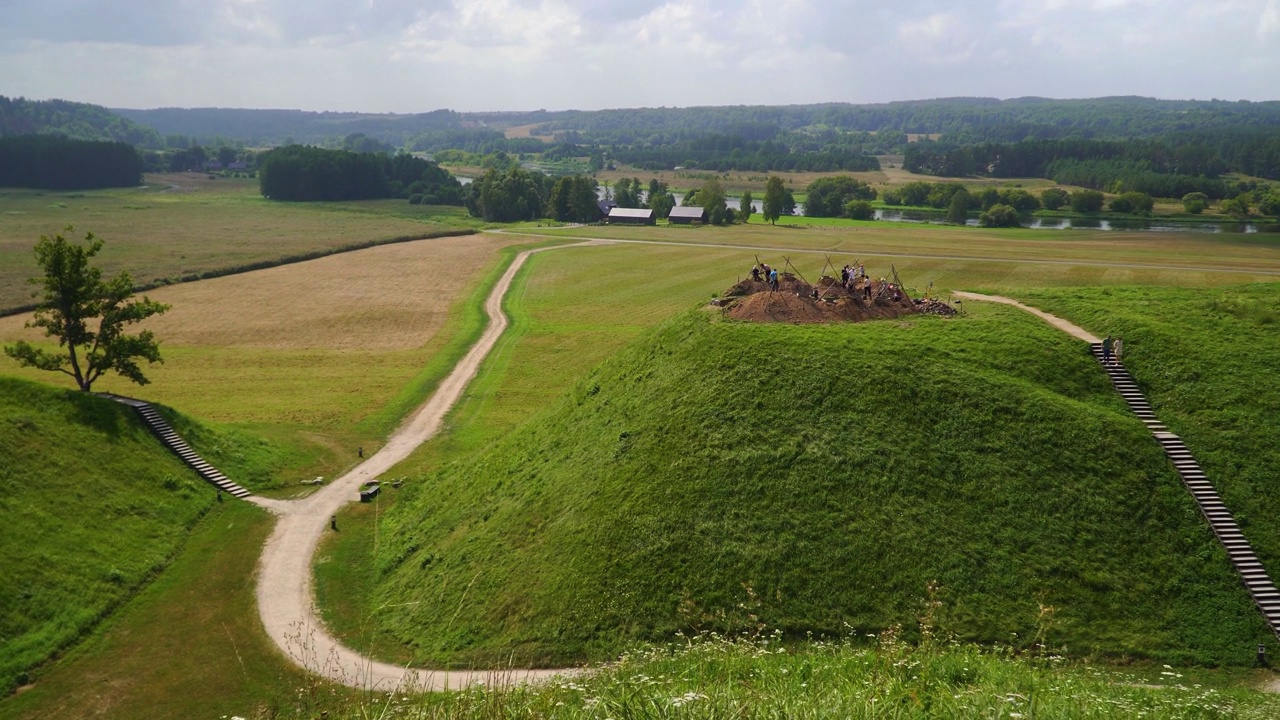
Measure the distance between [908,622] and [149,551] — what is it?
3163 centimetres

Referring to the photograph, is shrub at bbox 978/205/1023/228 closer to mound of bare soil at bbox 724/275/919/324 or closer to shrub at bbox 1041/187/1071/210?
shrub at bbox 1041/187/1071/210

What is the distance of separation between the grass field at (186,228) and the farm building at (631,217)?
30937 mm

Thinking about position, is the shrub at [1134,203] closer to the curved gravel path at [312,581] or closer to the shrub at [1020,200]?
the shrub at [1020,200]

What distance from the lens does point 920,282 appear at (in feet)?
299

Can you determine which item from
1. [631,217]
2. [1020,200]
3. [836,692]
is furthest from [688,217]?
[836,692]

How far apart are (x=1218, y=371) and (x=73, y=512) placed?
5235cm

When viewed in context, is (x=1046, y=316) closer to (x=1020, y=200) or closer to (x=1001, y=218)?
(x=1001, y=218)

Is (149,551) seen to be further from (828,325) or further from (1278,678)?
(1278,678)

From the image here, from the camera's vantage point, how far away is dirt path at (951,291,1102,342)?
43.2 meters

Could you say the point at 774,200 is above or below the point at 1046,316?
above

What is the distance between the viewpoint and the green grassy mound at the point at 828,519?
2695 centimetres

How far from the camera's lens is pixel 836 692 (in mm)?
14969

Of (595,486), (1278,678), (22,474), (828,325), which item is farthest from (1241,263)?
(22,474)

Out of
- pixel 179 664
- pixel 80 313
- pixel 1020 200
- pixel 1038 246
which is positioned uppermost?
pixel 1020 200
